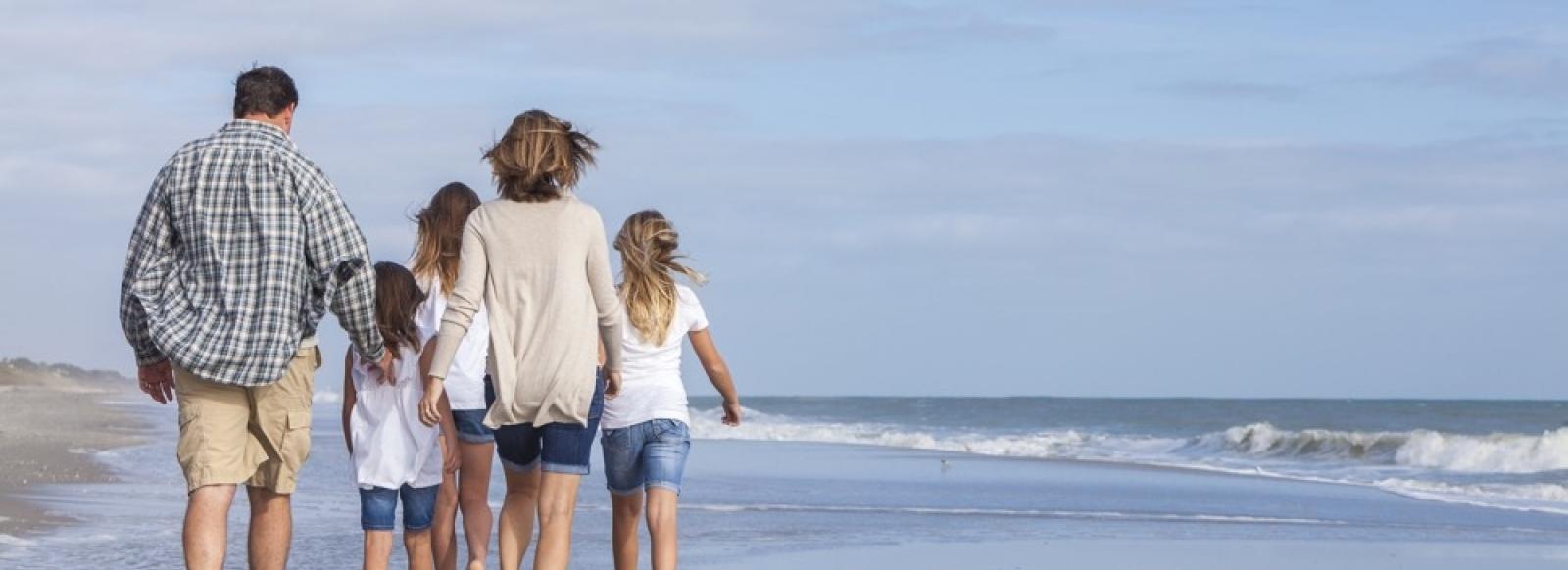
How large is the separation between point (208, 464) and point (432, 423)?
2.24ft

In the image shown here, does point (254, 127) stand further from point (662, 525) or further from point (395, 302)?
point (662, 525)

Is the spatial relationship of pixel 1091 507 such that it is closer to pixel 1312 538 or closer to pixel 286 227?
pixel 1312 538

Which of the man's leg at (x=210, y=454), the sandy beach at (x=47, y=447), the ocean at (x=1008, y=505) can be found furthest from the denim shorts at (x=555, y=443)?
the sandy beach at (x=47, y=447)

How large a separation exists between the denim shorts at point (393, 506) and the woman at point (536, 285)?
558 millimetres

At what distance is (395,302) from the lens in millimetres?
5258

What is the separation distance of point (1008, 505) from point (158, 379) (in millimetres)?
8458

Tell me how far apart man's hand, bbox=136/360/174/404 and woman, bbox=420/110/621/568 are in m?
0.67

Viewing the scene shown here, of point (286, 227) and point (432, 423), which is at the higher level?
point (286, 227)

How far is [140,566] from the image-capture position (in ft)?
23.7

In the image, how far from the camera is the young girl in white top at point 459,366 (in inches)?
217

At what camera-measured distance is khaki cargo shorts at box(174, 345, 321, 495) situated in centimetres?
457

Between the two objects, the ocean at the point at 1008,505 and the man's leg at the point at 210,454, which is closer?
the man's leg at the point at 210,454

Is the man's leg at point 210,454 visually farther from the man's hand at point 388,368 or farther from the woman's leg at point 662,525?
the woman's leg at point 662,525

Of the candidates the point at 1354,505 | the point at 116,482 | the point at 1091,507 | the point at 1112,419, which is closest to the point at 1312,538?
the point at 1091,507
